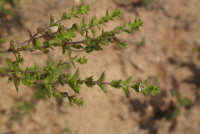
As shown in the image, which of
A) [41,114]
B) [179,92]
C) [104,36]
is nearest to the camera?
[104,36]

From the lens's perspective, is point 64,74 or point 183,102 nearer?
point 64,74

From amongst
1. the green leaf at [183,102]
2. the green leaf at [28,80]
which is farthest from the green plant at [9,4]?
the green leaf at [183,102]

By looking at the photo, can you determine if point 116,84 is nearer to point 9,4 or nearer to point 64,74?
point 64,74

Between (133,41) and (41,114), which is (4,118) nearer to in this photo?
(41,114)

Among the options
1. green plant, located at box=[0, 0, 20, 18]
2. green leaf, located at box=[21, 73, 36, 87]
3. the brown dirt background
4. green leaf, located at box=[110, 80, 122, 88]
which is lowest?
the brown dirt background

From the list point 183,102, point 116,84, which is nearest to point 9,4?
point 116,84

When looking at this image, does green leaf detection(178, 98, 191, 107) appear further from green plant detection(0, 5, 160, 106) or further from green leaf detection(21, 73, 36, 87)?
green leaf detection(21, 73, 36, 87)

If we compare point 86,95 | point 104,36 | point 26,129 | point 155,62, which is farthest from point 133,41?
point 104,36

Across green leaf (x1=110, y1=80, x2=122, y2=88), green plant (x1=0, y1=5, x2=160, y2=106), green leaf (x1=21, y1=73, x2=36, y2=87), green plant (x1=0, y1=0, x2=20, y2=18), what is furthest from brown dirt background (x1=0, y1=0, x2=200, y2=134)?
green leaf (x1=110, y1=80, x2=122, y2=88)
